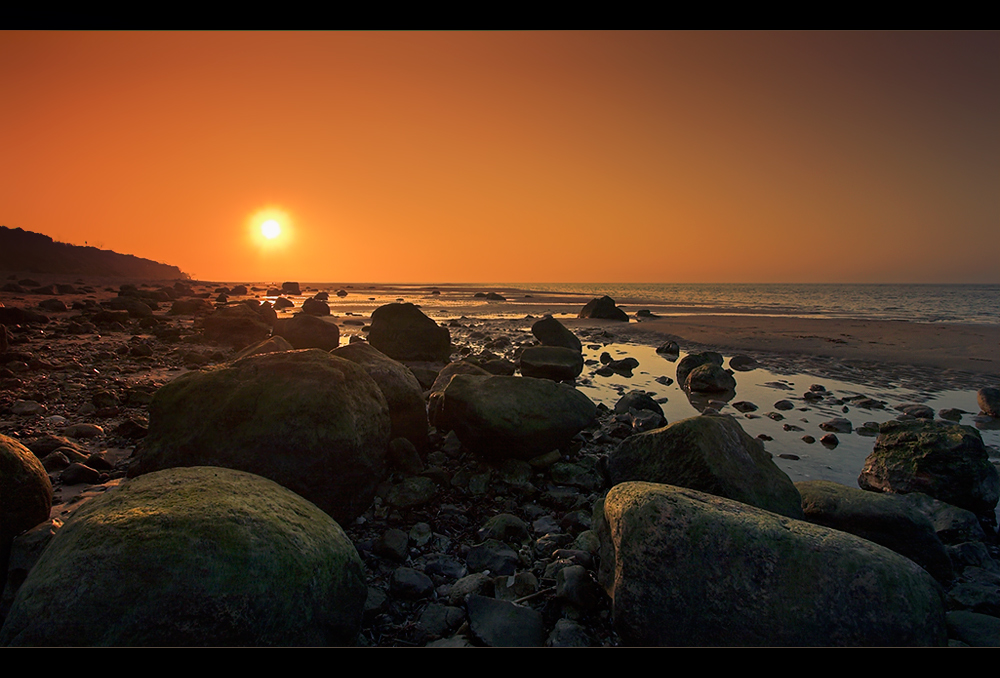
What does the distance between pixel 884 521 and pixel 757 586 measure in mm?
2119

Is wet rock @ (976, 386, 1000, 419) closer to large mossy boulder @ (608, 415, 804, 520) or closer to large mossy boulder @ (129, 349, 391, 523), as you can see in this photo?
large mossy boulder @ (608, 415, 804, 520)

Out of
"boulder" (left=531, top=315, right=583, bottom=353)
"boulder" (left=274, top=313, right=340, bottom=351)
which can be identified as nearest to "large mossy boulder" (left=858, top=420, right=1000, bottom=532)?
"boulder" (left=531, top=315, right=583, bottom=353)

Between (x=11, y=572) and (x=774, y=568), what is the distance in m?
4.40

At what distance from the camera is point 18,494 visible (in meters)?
2.93

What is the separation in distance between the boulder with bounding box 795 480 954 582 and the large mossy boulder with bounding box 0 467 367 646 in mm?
3740

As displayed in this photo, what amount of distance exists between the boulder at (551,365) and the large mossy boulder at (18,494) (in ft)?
25.8

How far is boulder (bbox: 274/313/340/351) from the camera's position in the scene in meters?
11.3

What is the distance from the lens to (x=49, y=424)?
5715mm

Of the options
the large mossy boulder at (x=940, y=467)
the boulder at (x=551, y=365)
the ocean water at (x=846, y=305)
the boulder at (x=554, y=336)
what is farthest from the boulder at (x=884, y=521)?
the ocean water at (x=846, y=305)

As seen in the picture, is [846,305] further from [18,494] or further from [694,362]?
[18,494]

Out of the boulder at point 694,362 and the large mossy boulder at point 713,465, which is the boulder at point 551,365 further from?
the large mossy boulder at point 713,465

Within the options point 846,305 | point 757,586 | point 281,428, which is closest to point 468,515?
point 281,428
